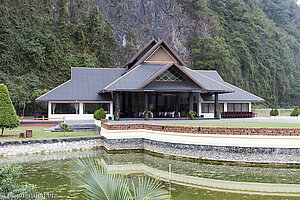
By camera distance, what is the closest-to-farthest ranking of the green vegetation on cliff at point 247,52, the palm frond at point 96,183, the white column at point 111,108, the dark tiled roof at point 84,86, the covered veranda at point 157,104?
the palm frond at point 96,183
the covered veranda at point 157,104
the dark tiled roof at point 84,86
the white column at point 111,108
the green vegetation on cliff at point 247,52

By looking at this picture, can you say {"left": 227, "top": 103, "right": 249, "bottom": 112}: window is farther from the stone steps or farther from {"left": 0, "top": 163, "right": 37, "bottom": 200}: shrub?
{"left": 0, "top": 163, "right": 37, "bottom": 200}: shrub

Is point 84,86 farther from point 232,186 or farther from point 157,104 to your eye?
point 232,186

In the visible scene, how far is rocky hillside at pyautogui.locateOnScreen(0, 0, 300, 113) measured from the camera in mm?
41188

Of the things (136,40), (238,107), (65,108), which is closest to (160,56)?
(65,108)

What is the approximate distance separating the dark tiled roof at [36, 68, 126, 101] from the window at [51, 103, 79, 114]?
944 mm

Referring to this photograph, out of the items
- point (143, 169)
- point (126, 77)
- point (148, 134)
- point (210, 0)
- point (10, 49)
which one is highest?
point (210, 0)

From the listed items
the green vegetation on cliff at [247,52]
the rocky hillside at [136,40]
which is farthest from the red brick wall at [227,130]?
the green vegetation on cliff at [247,52]

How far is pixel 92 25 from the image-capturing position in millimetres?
53281

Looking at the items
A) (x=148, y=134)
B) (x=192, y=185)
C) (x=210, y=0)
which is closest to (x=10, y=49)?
(x=148, y=134)

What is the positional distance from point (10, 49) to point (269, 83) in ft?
193

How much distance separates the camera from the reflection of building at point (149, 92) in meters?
25.7

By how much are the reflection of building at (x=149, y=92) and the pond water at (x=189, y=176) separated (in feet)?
35.3

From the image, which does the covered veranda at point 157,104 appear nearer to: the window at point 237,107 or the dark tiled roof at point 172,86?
the dark tiled roof at point 172,86

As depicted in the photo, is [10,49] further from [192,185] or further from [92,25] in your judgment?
[192,185]
